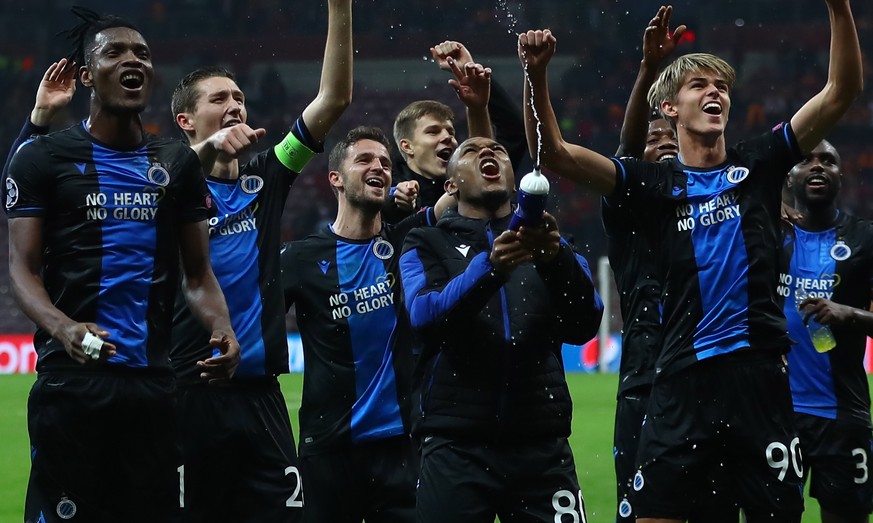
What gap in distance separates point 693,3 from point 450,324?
23.4 metres

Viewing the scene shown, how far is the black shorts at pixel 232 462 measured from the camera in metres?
5.09

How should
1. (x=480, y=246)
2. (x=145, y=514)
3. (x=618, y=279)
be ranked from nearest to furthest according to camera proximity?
(x=145, y=514) → (x=480, y=246) → (x=618, y=279)

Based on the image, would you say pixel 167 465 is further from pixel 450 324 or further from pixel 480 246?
pixel 480 246

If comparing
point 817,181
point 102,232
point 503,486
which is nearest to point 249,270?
point 102,232

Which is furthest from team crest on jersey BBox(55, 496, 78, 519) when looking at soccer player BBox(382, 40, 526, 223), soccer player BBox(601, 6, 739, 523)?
soccer player BBox(601, 6, 739, 523)

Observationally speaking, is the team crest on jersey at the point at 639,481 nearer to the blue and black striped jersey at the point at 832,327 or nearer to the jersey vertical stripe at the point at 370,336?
the jersey vertical stripe at the point at 370,336

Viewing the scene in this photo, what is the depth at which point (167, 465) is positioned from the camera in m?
4.25

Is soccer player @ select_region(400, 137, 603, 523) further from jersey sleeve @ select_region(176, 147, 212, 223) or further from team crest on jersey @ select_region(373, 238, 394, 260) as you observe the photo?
team crest on jersey @ select_region(373, 238, 394, 260)

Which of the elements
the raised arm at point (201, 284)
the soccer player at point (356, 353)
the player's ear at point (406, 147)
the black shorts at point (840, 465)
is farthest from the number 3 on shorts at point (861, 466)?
the raised arm at point (201, 284)

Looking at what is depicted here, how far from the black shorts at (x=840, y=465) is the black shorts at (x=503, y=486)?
229cm

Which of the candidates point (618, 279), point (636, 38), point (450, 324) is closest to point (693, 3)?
point (636, 38)

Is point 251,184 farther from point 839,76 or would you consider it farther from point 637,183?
point 839,76

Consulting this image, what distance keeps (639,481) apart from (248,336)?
169cm

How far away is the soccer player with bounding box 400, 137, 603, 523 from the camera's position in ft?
14.1
